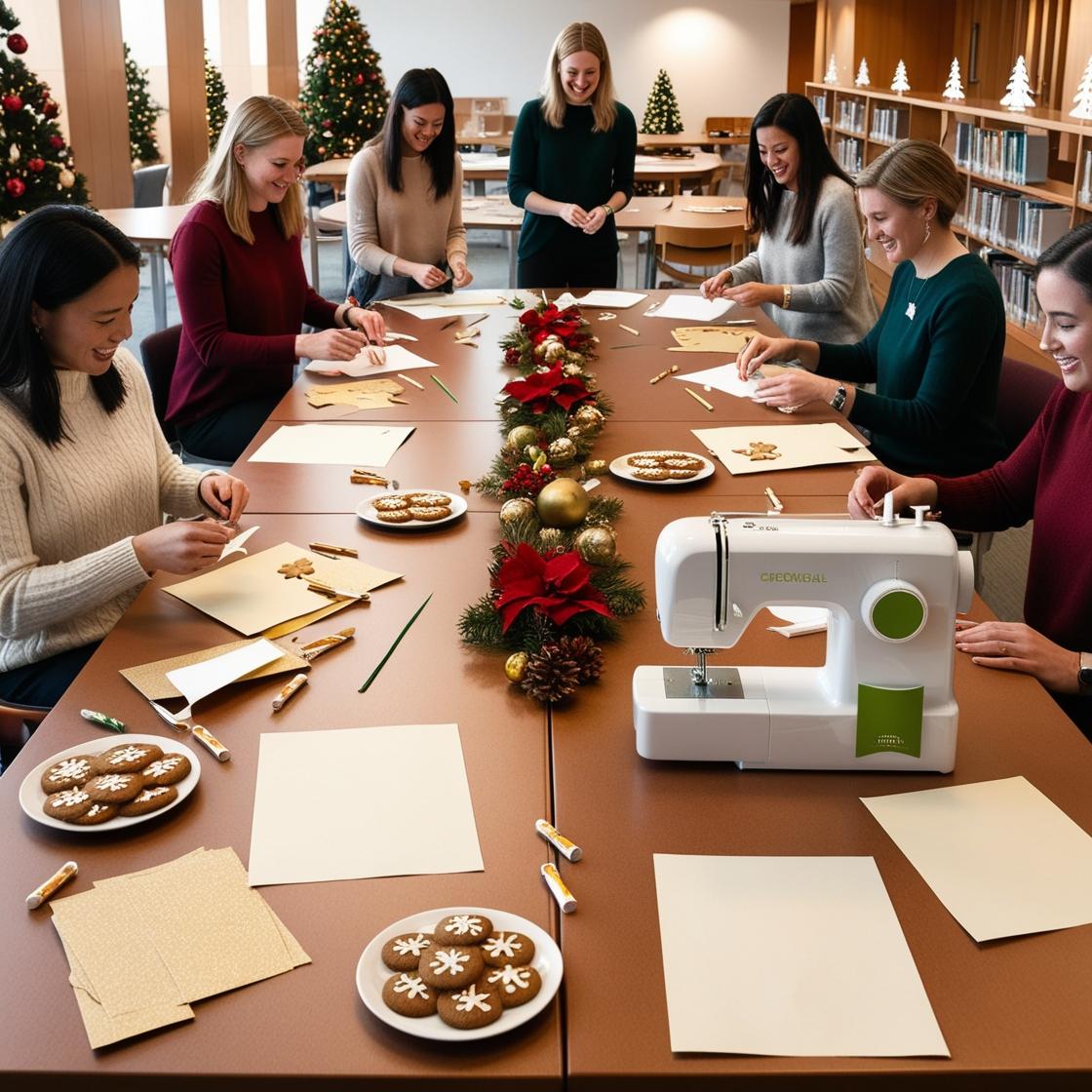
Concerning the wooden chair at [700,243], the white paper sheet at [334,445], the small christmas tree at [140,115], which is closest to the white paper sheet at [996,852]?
the white paper sheet at [334,445]

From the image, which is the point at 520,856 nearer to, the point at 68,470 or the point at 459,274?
the point at 68,470

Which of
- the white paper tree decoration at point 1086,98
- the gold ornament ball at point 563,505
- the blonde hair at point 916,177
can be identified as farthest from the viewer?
the white paper tree decoration at point 1086,98

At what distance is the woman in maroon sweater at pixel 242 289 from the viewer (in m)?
2.90

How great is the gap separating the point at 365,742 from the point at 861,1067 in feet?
2.18

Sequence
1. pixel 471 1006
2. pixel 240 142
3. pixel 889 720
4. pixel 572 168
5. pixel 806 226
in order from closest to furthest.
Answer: pixel 471 1006
pixel 889 720
pixel 240 142
pixel 806 226
pixel 572 168

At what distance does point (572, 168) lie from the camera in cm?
423

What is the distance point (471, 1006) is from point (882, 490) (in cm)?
127

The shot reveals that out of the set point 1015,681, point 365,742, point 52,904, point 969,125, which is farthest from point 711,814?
point 969,125

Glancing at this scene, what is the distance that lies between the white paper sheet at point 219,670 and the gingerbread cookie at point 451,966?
585mm

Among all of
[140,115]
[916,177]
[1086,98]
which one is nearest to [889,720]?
[916,177]

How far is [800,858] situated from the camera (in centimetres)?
118

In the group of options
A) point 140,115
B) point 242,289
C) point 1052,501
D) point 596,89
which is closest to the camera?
point 1052,501

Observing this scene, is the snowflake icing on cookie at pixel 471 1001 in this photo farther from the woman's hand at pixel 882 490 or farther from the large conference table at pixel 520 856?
the woman's hand at pixel 882 490

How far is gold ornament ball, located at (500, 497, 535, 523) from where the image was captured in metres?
1.88
